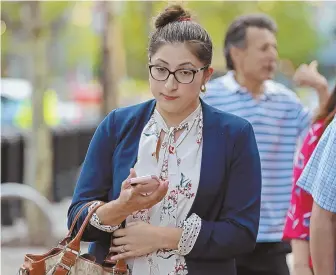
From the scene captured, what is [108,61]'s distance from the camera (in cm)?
1419

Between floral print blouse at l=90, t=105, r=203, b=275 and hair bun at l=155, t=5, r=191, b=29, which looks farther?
hair bun at l=155, t=5, r=191, b=29

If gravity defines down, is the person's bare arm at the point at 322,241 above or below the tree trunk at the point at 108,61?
below

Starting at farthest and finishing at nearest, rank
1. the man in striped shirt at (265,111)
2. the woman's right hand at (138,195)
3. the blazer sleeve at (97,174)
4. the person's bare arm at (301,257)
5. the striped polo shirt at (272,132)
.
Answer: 1. the striped polo shirt at (272,132)
2. the man in striped shirt at (265,111)
3. the person's bare arm at (301,257)
4. the blazer sleeve at (97,174)
5. the woman's right hand at (138,195)

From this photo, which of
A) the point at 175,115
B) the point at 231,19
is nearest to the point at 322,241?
the point at 175,115

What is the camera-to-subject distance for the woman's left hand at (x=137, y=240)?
9.57 ft

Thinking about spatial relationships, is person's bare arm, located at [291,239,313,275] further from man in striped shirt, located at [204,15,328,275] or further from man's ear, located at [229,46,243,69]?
man's ear, located at [229,46,243,69]

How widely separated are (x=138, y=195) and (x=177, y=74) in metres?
0.46

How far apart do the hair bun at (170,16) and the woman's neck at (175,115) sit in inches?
11.6

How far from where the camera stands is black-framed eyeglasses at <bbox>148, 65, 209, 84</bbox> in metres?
2.96

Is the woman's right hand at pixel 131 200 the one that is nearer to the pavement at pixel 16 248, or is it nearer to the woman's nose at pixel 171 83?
the woman's nose at pixel 171 83

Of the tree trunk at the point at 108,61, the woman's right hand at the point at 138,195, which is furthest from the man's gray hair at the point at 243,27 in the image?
the tree trunk at the point at 108,61

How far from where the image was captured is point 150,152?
303cm

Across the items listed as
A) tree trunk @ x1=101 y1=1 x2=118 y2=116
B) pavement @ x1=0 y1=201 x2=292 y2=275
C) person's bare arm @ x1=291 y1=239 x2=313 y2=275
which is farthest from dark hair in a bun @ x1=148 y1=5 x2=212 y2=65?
tree trunk @ x1=101 y1=1 x2=118 y2=116

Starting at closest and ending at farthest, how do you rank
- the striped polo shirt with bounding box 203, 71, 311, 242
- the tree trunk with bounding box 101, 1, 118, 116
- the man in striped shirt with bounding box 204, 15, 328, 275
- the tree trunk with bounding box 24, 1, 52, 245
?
the man in striped shirt with bounding box 204, 15, 328, 275 < the striped polo shirt with bounding box 203, 71, 311, 242 < the tree trunk with bounding box 24, 1, 52, 245 < the tree trunk with bounding box 101, 1, 118, 116
